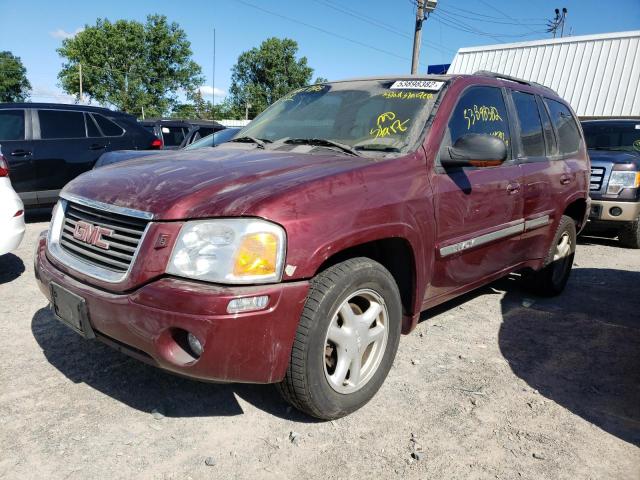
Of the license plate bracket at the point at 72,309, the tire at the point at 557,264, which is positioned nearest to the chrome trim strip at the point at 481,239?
the tire at the point at 557,264

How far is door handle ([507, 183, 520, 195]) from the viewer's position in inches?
136

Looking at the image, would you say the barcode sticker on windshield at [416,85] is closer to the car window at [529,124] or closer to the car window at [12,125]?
the car window at [529,124]

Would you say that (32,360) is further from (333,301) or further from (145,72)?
(145,72)

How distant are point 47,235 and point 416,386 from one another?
7.38ft

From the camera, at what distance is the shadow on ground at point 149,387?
2.58 metres

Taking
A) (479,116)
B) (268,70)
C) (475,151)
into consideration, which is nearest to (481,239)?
(475,151)

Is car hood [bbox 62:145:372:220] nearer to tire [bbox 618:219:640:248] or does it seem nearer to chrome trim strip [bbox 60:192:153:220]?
chrome trim strip [bbox 60:192:153:220]

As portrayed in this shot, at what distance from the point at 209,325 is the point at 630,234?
276 inches

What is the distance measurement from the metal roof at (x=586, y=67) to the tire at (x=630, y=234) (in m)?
11.4

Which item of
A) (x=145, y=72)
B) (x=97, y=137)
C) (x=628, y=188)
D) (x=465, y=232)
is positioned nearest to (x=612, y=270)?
(x=628, y=188)

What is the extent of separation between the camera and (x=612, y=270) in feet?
19.3

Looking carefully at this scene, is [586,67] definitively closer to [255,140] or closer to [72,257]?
[255,140]

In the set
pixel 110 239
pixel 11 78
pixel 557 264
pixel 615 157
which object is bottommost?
pixel 557 264

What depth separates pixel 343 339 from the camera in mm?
2391
